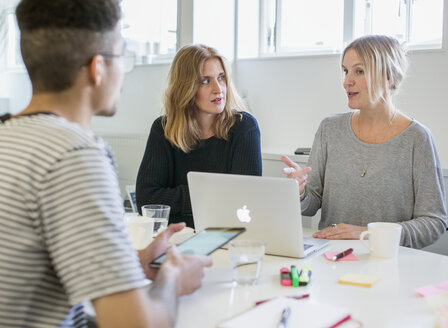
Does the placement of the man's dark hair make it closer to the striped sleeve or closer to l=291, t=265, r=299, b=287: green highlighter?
the striped sleeve

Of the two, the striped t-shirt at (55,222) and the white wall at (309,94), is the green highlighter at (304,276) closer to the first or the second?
the striped t-shirt at (55,222)

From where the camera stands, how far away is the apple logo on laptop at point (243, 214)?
5.07 feet

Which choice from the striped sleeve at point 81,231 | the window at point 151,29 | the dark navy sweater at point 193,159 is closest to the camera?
the striped sleeve at point 81,231

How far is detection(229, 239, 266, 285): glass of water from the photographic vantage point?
132cm

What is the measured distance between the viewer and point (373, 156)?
2.10m

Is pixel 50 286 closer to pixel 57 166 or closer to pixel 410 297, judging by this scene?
pixel 57 166

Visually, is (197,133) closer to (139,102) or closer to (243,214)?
(243,214)

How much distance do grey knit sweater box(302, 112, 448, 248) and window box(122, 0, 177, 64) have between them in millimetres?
1671

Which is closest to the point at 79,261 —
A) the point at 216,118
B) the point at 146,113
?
the point at 216,118

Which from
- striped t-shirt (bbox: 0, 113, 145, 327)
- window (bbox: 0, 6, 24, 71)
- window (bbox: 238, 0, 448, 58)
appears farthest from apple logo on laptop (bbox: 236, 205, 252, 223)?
window (bbox: 238, 0, 448, 58)

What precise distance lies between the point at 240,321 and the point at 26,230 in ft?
1.47

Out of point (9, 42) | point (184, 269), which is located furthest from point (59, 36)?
point (9, 42)

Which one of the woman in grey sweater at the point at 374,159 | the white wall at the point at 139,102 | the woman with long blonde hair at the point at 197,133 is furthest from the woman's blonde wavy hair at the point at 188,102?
the white wall at the point at 139,102

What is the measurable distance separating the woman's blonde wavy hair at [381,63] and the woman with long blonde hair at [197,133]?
595 mm
